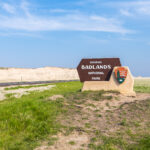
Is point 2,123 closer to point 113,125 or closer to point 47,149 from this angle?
point 47,149

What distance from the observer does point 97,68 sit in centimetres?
1973

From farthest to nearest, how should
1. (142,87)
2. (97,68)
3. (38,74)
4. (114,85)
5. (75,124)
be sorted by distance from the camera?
(38,74), (142,87), (97,68), (114,85), (75,124)

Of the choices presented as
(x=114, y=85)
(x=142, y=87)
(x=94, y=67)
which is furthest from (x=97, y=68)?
(x=142, y=87)

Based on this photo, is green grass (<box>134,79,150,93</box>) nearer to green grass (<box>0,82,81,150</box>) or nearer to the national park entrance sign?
the national park entrance sign

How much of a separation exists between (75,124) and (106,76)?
1046 centimetres

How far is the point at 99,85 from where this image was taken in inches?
754

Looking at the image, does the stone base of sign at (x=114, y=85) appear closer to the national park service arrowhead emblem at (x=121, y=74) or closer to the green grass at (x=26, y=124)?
the national park service arrowhead emblem at (x=121, y=74)

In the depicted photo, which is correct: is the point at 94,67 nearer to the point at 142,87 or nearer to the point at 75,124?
the point at 75,124

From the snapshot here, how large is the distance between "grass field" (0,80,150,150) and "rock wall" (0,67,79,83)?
2735 inches

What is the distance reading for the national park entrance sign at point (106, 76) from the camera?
18797 millimetres

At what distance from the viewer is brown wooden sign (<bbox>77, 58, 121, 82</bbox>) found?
19.4 metres

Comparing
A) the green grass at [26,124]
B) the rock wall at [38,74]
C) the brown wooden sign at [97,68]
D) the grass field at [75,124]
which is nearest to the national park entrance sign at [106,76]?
the brown wooden sign at [97,68]

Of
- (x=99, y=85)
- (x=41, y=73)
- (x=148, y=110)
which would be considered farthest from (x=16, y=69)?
(x=148, y=110)

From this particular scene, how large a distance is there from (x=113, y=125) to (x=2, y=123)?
4.70 meters
